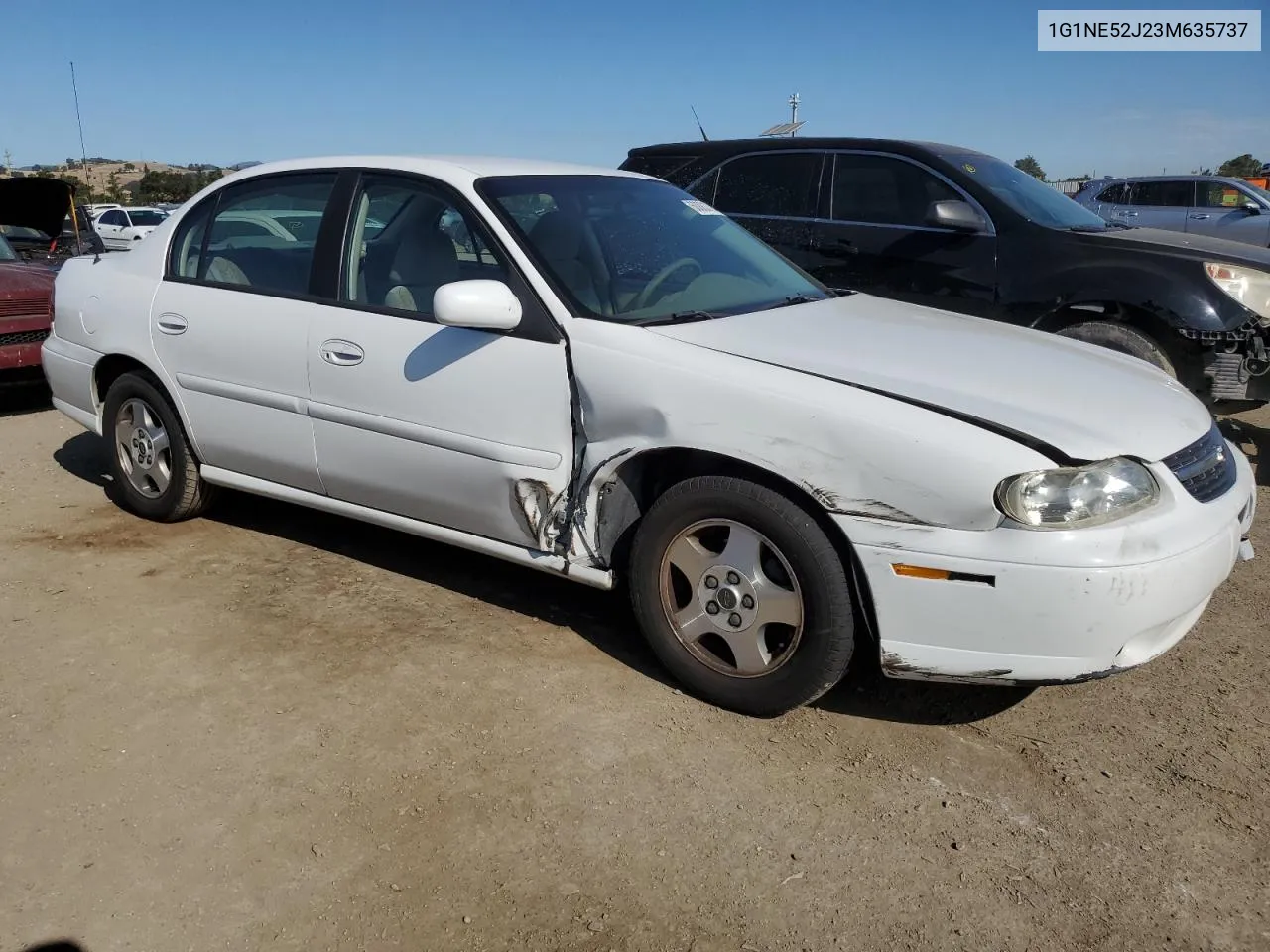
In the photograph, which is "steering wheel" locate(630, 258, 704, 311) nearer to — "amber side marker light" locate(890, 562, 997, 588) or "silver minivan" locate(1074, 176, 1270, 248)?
"amber side marker light" locate(890, 562, 997, 588)

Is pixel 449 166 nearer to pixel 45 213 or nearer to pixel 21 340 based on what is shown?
pixel 21 340

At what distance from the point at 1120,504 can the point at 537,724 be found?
176cm

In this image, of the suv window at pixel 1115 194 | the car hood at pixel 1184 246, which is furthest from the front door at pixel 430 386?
the suv window at pixel 1115 194

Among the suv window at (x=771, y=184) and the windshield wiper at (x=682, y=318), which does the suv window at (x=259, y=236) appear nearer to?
the windshield wiper at (x=682, y=318)

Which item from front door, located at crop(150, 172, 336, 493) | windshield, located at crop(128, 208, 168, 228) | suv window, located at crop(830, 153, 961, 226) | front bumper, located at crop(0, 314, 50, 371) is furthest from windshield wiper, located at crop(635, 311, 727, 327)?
windshield, located at crop(128, 208, 168, 228)

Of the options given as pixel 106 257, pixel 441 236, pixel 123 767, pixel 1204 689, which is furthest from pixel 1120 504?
pixel 106 257

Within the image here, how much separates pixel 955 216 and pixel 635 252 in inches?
116

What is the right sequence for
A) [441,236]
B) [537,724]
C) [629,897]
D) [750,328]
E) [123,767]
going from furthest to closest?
[441,236], [750,328], [537,724], [123,767], [629,897]

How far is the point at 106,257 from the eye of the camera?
4988 mm

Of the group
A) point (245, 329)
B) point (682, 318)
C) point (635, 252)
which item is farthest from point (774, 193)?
point (245, 329)

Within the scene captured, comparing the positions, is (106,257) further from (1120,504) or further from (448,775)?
(1120,504)

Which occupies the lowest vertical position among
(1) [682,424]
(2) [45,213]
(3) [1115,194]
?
(1) [682,424]

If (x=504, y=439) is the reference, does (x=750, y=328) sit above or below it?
above

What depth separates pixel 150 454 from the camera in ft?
15.8
